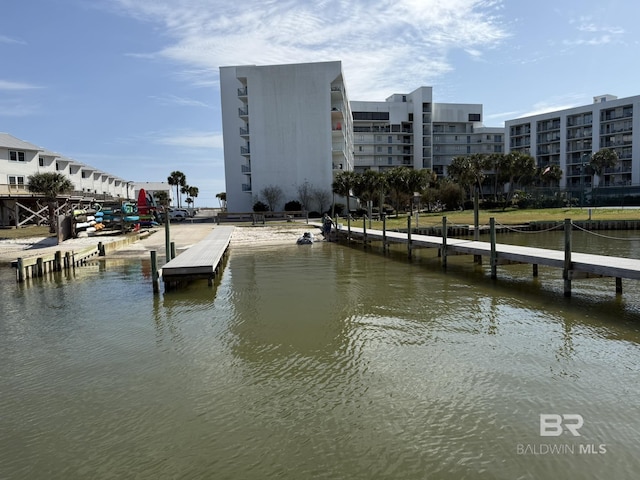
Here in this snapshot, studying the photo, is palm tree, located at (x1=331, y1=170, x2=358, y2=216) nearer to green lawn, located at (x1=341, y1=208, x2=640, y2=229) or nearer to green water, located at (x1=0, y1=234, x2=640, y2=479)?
green lawn, located at (x1=341, y1=208, x2=640, y2=229)

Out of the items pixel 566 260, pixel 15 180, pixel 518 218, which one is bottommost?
pixel 518 218

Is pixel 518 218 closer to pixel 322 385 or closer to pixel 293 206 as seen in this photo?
pixel 293 206

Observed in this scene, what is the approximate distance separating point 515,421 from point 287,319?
616 centimetres

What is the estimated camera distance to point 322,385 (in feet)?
23.7

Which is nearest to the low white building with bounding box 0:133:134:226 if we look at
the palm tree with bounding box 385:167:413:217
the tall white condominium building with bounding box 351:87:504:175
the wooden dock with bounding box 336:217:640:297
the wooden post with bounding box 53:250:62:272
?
the wooden post with bounding box 53:250:62:272

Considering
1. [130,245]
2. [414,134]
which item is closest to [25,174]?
[130,245]

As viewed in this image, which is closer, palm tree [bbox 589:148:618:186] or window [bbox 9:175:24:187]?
window [bbox 9:175:24:187]

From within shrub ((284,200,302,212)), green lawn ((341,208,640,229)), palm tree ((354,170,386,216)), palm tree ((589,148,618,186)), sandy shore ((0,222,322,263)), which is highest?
palm tree ((589,148,618,186))

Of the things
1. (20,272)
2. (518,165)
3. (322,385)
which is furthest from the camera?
(518,165)

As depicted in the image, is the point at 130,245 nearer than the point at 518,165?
Yes

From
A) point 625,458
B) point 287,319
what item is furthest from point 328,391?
point 287,319

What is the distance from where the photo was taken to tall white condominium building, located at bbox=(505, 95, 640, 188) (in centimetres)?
8338

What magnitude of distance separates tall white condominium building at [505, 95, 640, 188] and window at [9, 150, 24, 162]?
277ft

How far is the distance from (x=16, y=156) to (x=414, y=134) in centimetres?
7232
